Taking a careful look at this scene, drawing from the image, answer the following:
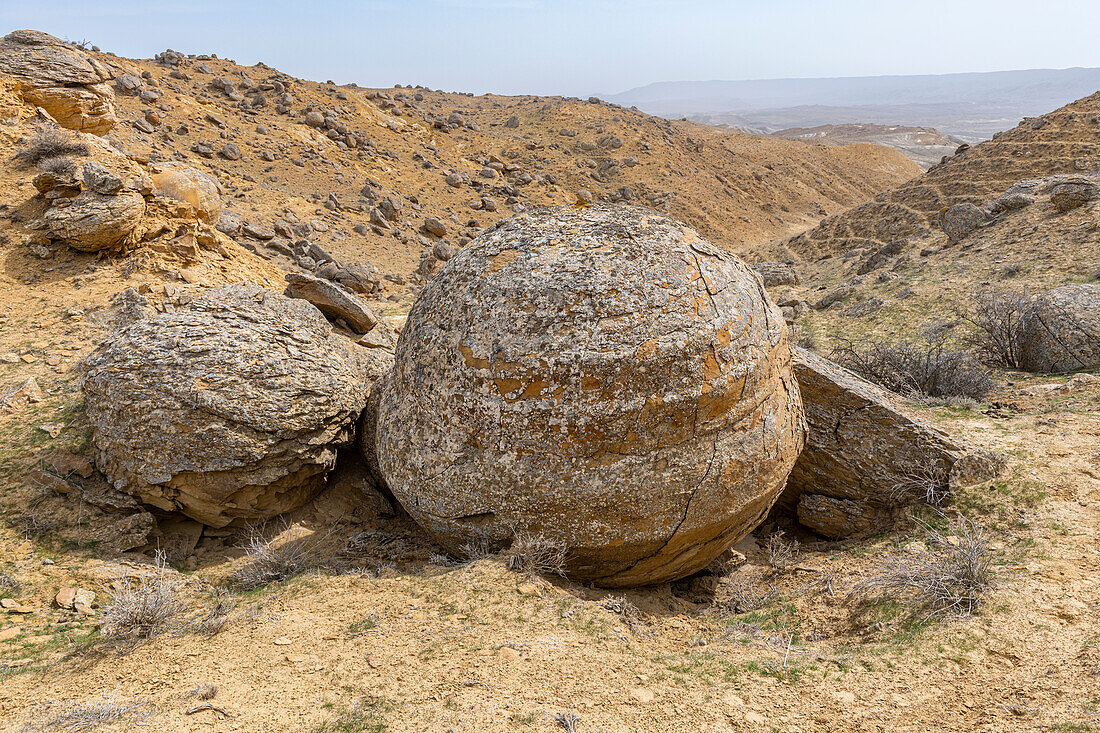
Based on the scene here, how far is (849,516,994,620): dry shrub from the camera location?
Answer: 3.50m

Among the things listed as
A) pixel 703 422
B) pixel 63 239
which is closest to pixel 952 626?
pixel 703 422

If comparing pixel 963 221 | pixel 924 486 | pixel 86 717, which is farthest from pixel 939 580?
pixel 963 221

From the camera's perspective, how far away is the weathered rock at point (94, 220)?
7.76 meters

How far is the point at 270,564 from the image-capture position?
4086mm

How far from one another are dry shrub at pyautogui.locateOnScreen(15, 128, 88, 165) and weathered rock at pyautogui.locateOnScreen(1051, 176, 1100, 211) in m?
19.8

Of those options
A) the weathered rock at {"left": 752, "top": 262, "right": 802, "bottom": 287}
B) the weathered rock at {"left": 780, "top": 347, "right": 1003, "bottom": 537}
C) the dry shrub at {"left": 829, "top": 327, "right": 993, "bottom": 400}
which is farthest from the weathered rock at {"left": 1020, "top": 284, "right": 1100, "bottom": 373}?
the weathered rock at {"left": 752, "top": 262, "right": 802, "bottom": 287}

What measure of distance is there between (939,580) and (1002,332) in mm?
6230

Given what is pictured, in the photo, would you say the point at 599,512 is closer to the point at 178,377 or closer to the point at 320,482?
the point at 320,482

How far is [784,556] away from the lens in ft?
15.9

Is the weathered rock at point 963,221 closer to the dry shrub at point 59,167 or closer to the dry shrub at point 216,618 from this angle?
the dry shrub at point 216,618

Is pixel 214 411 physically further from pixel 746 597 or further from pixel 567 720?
pixel 746 597

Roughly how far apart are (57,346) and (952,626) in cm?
858

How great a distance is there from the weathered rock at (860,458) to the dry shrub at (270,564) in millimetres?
4214

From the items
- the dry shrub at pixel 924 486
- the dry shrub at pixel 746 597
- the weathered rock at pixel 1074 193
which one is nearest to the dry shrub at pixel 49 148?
the dry shrub at pixel 746 597
